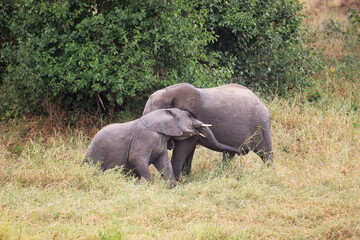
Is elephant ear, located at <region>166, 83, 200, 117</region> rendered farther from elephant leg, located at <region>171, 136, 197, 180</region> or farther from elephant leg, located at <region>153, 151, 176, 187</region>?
elephant leg, located at <region>153, 151, 176, 187</region>

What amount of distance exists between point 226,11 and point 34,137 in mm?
4915

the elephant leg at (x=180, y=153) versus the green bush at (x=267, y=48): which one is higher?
the green bush at (x=267, y=48)

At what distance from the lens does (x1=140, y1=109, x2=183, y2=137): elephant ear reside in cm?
710

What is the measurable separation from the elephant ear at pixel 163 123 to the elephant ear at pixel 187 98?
13.3 inches

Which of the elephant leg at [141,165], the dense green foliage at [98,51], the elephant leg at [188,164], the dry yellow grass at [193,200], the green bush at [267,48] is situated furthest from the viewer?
the green bush at [267,48]

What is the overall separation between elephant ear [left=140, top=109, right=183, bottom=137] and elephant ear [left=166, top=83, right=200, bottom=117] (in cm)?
34

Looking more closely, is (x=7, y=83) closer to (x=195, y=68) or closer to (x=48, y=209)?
(x=195, y=68)

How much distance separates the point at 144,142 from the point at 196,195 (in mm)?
1001

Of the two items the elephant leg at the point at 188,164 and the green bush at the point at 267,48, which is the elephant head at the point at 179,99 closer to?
the elephant leg at the point at 188,164

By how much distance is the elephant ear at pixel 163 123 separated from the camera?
280 inches

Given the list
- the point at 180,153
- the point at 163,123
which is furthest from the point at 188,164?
the point at 163,123

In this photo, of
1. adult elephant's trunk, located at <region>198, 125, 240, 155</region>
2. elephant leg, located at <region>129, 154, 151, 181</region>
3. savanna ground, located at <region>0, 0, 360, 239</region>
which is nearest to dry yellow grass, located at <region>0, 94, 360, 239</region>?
savanna ground, located at <region>0, 0, 360, 239</region>

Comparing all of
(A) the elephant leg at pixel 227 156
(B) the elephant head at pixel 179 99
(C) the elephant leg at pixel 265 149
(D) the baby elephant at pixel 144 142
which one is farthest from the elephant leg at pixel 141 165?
(C) the elephant leg at pixel 265 149

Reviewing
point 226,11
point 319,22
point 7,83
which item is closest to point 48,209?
→ point 7,83
